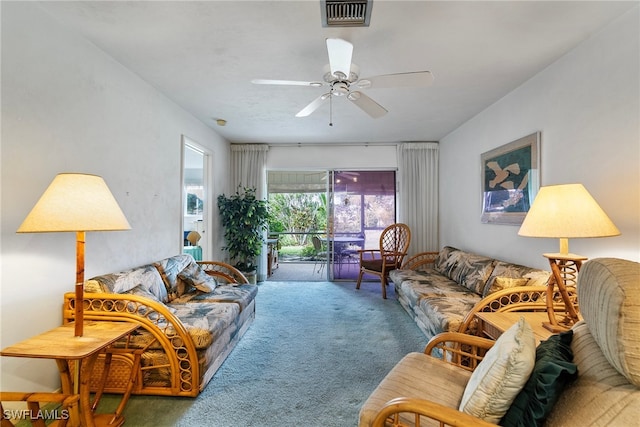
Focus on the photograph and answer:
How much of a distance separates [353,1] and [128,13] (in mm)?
1401

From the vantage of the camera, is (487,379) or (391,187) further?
(391,187)

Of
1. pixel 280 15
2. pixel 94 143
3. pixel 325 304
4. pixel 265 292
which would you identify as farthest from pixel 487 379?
pixel 265 292

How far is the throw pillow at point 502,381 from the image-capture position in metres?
1.00

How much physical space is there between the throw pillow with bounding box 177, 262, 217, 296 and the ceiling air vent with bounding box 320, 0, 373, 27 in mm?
2538

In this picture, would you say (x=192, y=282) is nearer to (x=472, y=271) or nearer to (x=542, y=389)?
(x=542, y=389)

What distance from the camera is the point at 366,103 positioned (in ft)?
8.06

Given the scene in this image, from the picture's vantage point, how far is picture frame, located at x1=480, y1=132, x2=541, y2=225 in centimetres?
273

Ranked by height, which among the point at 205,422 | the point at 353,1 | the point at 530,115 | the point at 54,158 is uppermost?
the point at 353,1

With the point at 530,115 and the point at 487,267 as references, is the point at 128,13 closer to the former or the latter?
the point at 530,115

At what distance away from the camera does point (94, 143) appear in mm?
2248

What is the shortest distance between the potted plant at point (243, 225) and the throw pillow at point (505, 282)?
3.30 metres

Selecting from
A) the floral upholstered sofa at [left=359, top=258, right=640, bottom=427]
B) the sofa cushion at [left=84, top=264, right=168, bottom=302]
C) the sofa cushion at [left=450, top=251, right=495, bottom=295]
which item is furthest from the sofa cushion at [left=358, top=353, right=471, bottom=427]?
the sofa cushion at [left=84, top=264, right=168, bottom=302]

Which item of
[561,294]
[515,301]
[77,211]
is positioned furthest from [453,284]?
[77,211]

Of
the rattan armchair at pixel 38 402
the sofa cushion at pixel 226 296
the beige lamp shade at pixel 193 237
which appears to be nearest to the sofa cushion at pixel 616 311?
the rattan armchair at pixel 38 402
